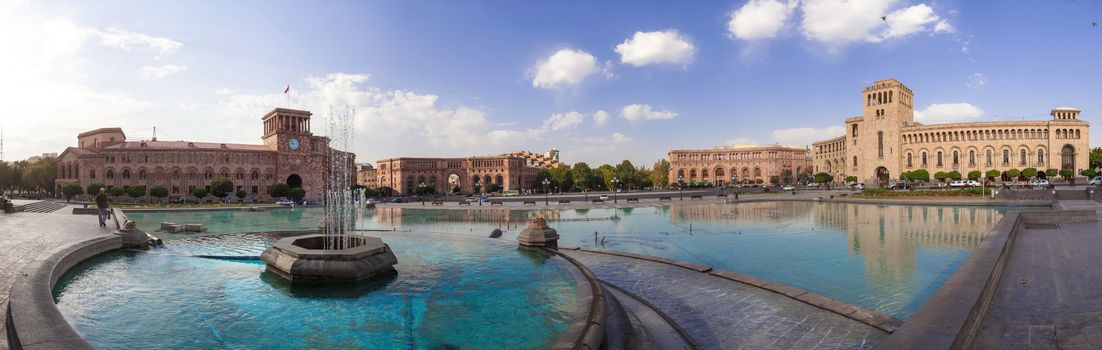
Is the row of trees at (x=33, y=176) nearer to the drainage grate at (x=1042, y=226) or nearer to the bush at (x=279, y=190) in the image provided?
the bush at (x=279, y=190)

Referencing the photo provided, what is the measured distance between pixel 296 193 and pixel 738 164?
82.6 metres

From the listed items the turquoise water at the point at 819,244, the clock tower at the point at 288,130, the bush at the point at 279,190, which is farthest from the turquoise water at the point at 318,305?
the clock tower at the point at 288,130

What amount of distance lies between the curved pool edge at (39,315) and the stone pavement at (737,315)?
6.86m

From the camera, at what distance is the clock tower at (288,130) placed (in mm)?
61250

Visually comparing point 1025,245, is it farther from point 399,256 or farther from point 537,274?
point 399,256

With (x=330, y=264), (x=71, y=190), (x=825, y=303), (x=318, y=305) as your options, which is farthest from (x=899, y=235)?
(x=71, y=190)

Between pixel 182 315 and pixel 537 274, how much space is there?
541 centimetres

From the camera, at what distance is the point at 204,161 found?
57219 millimetres

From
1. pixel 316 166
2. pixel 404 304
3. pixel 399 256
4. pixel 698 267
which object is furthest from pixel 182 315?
pixel 316 166

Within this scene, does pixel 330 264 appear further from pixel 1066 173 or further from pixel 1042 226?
pixel 1066 173

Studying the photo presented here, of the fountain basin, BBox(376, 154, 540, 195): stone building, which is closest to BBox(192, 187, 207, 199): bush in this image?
BBox(376, 154, 540, 195): stone building

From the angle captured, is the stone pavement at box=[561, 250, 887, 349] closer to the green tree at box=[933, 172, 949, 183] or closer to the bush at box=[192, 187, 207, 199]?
the bush at box=[192, 187, 207, 199]

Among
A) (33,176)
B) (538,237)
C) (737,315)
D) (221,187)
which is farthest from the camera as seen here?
(33,176)

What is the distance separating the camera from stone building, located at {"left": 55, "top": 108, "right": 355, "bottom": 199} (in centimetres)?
5438
